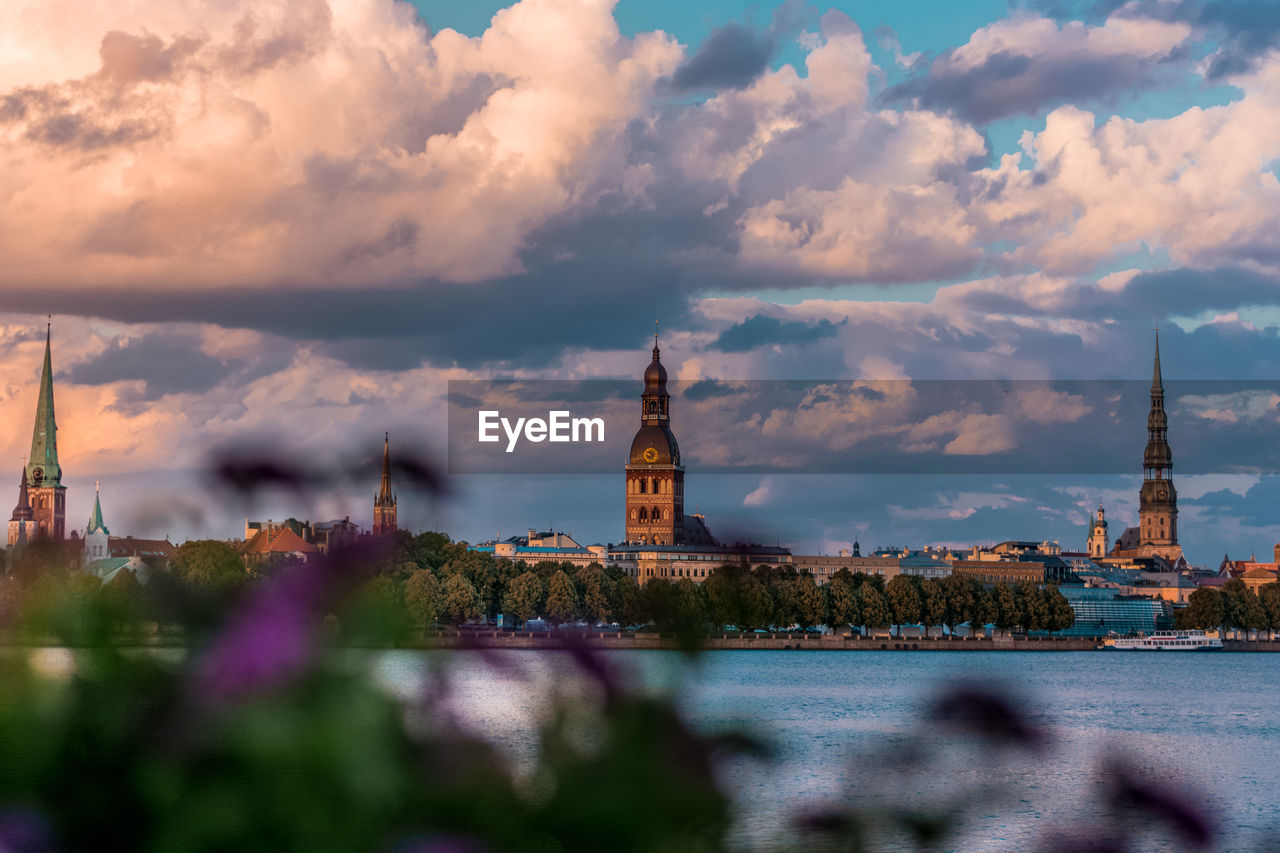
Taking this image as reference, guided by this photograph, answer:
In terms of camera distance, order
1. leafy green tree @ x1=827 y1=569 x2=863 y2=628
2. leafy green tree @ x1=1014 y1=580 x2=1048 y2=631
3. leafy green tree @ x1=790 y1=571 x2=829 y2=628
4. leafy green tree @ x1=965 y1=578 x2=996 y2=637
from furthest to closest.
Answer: leafy green tree @ x1=1014 y1=580 x2=1048 y2=631 → leafy green tree @ x1=965 y1=578 x2=996 y2=637 → leafy green tree @ x1=827 y1=569 x2=863 y2=628 → leafy green tree @ x1=790 y1=571 x2=829 y2=628

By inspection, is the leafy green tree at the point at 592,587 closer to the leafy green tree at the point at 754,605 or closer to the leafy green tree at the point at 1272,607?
the leafy green tree at the point at 1272,607

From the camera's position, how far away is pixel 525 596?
88.7 m

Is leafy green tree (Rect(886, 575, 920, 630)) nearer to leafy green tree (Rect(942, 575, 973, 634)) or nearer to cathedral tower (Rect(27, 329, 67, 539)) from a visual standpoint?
leafy green tree (Rect(942, 575, 973, 634))

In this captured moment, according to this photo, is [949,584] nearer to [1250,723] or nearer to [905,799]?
[1250,723]

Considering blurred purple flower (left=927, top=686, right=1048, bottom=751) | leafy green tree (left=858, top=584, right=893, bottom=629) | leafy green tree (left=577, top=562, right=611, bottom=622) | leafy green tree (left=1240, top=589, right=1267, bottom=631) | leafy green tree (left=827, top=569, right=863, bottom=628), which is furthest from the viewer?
leafy green tree (left=1240, top=589, right=1267, bottom=631)

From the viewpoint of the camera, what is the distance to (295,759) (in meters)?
2.56

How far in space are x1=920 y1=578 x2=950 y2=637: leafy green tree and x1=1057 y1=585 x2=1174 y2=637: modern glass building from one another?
42.0 meters

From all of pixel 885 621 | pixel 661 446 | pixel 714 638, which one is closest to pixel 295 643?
pixel 714 638

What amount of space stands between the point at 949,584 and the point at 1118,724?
65012mm

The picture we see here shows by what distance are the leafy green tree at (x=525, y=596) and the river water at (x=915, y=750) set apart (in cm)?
3805

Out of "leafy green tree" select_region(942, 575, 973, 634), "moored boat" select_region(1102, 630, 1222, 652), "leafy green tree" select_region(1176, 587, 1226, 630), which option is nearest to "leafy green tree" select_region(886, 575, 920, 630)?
"leafy green tree" select_region(942, 575, 973, 634)

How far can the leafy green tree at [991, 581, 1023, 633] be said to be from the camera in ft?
364

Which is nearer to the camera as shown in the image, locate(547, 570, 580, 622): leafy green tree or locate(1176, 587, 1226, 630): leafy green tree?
locate(547, 570, 580, 622): leafy green tree

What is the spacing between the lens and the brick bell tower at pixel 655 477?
164 meters
